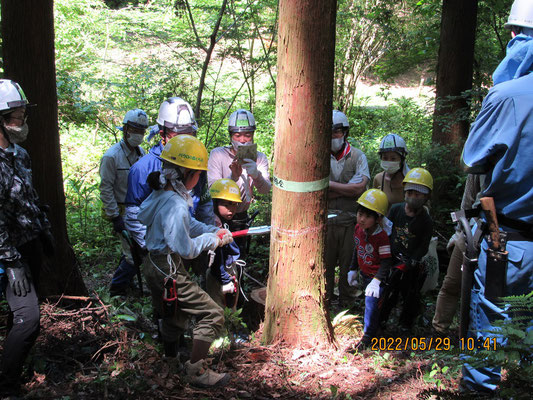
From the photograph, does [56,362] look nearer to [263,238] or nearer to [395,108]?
[263,238]

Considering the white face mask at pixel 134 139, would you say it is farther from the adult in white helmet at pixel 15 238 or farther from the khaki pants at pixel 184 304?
the khaki pants at pixel 184 304

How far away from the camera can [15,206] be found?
3242 mm

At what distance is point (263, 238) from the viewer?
730cm

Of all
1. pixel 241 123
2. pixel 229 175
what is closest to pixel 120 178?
pixel 229 175

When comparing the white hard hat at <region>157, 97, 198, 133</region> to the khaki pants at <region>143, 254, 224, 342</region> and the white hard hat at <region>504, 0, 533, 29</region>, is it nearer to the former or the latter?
the khaki pants at <region>143, 254, 224, 342</region>

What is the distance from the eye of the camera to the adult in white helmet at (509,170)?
8.81 ft

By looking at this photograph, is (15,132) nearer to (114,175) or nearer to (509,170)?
(114,175)

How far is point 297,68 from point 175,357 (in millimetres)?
2593

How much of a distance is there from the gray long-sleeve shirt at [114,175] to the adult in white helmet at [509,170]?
12.9 feet

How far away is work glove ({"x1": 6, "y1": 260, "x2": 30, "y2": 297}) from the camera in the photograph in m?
3.12

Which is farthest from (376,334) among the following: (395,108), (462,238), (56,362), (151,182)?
(395,108)

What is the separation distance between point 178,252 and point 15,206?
1234 mm

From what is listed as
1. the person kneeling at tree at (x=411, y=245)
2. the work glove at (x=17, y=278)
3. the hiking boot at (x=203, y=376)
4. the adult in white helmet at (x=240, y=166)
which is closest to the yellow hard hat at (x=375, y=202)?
the person kneeling at tree at (x=411, y=245)

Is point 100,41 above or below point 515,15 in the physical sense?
above
